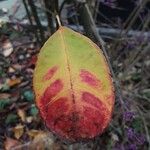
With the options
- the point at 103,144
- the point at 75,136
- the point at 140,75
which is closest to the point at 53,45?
the point at 75,136

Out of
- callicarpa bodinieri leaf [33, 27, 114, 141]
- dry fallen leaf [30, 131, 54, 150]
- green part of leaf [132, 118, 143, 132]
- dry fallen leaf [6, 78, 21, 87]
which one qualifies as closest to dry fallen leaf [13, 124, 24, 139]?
dry fallen leaf [30, 131, 54, 150]

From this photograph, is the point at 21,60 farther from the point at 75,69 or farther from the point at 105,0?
the point at 75,69

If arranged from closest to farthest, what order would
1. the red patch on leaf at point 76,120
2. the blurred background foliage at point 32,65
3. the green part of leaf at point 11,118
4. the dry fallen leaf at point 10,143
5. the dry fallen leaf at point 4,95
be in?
the red patch on leaf at point 76,120
the blurred background foliage at point 32,65
the dry fallen leaf at point 10,143
the green part of leaf at point 11,118
the dry fallen leaf at point 4,95

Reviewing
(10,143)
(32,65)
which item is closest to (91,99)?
(10,143)

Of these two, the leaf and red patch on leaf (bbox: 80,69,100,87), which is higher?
red patch on leaf (bbox: 80,69,100,87)

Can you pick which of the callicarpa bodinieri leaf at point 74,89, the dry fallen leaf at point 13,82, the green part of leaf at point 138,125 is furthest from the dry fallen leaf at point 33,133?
the callicarpa bodinieri leaf at point 74,89

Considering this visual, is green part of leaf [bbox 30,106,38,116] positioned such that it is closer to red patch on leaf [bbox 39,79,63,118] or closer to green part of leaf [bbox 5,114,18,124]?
green part of leaf [bbox 5,114,18,124]

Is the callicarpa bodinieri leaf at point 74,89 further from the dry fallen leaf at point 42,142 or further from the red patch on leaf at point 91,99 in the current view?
the dry fallen leaf at point 42,142
